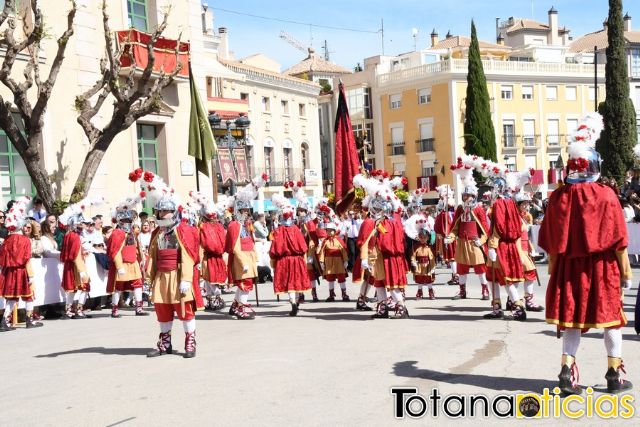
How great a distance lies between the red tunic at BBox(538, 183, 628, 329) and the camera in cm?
702

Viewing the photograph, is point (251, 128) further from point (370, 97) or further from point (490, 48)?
point (490, 48)

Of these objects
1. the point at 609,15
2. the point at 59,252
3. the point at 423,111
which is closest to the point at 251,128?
the point at 423,111

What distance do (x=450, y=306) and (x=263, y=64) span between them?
161 ft

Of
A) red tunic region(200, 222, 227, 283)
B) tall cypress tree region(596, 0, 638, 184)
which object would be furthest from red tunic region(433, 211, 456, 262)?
tall cypress tree region(596, 0, 638, 184)

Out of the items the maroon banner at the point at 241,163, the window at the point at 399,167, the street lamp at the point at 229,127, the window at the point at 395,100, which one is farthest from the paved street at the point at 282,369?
the window at the point at 395,100

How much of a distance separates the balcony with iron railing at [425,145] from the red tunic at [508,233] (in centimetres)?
5038

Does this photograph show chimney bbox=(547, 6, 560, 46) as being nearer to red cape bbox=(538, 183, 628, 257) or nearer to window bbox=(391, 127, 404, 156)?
window bbox=(391, 127, 404, 156)

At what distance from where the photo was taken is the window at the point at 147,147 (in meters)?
25.4

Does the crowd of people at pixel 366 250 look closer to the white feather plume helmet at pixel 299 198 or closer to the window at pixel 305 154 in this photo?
the white feather plume helmet at pixel 299 198

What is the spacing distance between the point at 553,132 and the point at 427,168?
34.3 feet

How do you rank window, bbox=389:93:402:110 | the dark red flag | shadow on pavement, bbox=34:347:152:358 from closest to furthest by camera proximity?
1. shadow on pavement, bbox=34:347:152:358
2. the dark red flag
3. window, bbox=389:93:402:110

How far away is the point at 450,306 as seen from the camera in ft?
46.3

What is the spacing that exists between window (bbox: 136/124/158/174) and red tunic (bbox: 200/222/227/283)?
11.3 meters

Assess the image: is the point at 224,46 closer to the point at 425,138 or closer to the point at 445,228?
the point at 425,138
